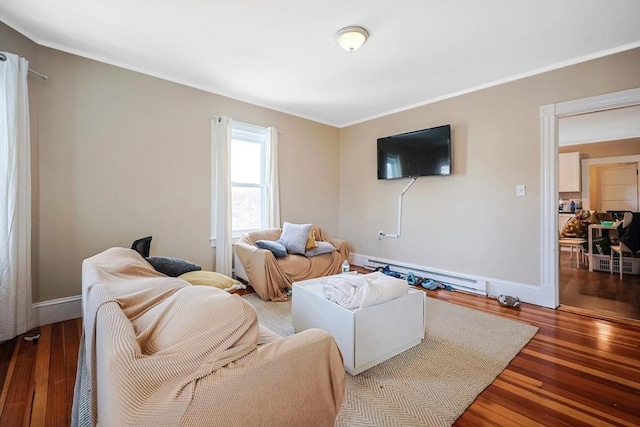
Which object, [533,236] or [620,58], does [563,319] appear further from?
[620,58]

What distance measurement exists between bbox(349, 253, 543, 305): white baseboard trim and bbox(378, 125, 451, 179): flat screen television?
1330 mm

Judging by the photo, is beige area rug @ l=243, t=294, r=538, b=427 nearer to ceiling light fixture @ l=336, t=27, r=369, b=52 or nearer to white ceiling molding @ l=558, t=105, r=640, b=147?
ceiling light fixture @ l=336, t=27, r=369, b=52

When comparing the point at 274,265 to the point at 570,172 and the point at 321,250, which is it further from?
the point at 570,172

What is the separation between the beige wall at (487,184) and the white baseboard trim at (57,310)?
3.82 metres

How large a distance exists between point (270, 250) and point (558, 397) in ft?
8.90

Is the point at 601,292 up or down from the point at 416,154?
down

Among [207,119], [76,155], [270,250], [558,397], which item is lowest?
[558,397]

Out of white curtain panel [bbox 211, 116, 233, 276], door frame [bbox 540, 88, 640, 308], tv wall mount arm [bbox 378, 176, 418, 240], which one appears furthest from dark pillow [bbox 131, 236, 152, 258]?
door frame [bbox 540, 88, 640, 308]

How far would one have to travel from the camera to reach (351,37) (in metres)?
2.33

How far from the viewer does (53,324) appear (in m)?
2.56

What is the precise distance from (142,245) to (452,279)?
3659mm

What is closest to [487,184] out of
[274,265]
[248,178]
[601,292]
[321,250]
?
[601,292]

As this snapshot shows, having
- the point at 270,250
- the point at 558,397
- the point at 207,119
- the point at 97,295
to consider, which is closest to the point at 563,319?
the point at 558,397

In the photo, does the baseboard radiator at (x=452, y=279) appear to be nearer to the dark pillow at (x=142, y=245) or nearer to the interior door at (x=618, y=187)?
the dark pillow at (x=142, y=245)
